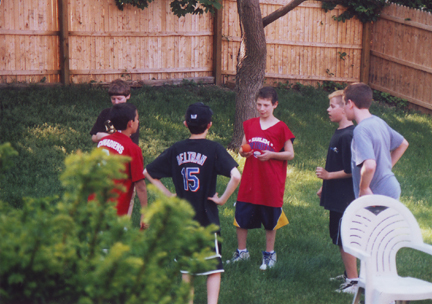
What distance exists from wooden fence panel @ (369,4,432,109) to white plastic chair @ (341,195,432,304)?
29.9ft

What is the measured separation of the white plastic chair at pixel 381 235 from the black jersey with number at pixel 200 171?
3.09 ft

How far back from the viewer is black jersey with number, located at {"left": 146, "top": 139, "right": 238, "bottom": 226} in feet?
11.5

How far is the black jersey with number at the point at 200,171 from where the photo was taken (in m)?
3.51

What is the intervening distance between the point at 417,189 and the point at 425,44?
17.7ft

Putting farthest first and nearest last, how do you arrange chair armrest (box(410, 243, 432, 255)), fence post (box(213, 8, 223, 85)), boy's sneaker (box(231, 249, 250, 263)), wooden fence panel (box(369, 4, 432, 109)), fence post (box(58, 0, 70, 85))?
wooden fence panel (box(369, 4, 432, 109)), fence post (box(213, 8, 223, 85)), fence post (box(58, 0, 70, 85)), boy's sneaker (box(231, 249, 250, 263)), chair armrest (box(410, 243, 432, 255))

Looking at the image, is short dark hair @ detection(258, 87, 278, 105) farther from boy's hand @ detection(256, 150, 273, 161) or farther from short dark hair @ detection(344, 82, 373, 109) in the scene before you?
short dark hair @ detection(344, 82, 373, 109)

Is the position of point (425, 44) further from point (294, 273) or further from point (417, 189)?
point (294, 273)

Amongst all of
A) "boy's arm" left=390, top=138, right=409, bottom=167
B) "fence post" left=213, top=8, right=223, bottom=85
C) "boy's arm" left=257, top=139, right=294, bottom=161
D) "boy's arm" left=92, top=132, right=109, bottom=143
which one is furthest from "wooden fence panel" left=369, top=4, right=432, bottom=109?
"boy's arm" left=92, top=132, right=109, bottom=143

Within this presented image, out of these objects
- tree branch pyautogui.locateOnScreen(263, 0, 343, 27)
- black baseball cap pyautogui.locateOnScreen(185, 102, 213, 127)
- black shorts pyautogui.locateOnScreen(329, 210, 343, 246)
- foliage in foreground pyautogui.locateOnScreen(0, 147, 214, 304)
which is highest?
tree branch pyautogui.locateOnScreen(263, 0, 343, 27)

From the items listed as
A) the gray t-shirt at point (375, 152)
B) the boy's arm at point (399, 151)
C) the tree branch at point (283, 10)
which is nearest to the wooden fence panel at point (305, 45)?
the tree branch at point (283, 10)

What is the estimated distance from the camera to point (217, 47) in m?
11.4

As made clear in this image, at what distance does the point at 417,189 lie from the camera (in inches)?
295

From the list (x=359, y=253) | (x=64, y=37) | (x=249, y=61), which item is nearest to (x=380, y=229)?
(x=359, y=253)

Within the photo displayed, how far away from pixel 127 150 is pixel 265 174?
1.52 metres
